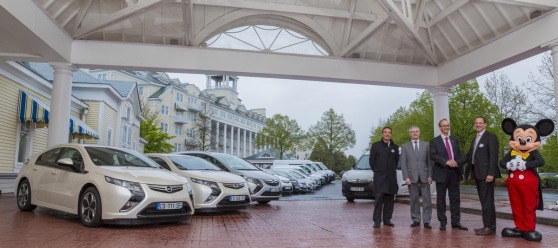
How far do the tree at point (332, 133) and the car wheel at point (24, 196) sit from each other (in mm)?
49080

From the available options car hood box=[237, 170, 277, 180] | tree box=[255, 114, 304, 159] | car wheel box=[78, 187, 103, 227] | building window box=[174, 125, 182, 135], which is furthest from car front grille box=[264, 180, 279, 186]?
building window box=[174, 125, 182, 135]

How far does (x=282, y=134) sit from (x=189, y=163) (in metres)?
55.5

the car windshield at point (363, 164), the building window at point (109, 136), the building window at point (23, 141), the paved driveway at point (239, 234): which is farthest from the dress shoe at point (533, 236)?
the building window at point (109, 136)

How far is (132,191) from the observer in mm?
7004

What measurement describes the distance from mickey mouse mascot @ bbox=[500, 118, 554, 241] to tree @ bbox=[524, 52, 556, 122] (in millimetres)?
22402

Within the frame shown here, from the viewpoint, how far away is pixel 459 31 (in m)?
13.6

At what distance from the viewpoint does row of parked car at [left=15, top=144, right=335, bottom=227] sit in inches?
276

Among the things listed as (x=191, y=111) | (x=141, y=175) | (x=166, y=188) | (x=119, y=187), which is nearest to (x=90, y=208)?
(x=119, y=187)

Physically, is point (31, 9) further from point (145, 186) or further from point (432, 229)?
point (432, 229)

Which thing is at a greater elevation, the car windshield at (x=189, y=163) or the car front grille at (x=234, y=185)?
the car windshield at (x=189, y=163)

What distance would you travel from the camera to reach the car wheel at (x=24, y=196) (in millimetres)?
8867

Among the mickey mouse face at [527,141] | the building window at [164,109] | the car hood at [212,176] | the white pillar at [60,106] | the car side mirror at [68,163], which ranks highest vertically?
the building window at [164,109]

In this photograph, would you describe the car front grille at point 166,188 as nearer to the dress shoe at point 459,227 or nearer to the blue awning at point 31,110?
the dress shoe at point 459,227

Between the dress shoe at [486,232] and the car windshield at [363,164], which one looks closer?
the dress shoe at [486,232]
